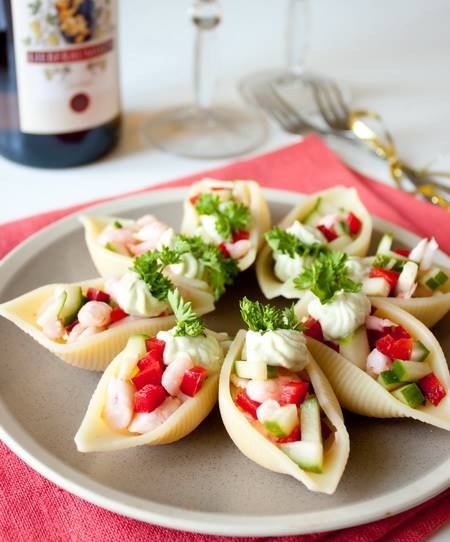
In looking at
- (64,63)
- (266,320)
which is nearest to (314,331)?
(266,320)

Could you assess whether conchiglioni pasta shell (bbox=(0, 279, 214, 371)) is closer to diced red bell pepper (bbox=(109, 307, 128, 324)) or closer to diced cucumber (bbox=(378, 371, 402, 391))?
diced red bell pepper (bbox=(109, 307, 128, 324))

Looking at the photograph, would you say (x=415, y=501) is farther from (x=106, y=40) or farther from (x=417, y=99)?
(x=417, y=99)

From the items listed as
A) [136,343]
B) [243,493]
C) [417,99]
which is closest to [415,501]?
[243,493]

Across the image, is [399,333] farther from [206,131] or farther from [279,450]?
[206,131]

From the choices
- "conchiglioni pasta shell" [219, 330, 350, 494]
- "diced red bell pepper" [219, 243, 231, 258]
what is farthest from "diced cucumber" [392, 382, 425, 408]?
"diced red bell pepper" [219, 243, 231, 258]

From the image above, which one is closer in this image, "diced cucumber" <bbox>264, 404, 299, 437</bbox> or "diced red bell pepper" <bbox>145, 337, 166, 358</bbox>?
"diced cucumber" <bbox>264, 404, 299, 437</bbox>
